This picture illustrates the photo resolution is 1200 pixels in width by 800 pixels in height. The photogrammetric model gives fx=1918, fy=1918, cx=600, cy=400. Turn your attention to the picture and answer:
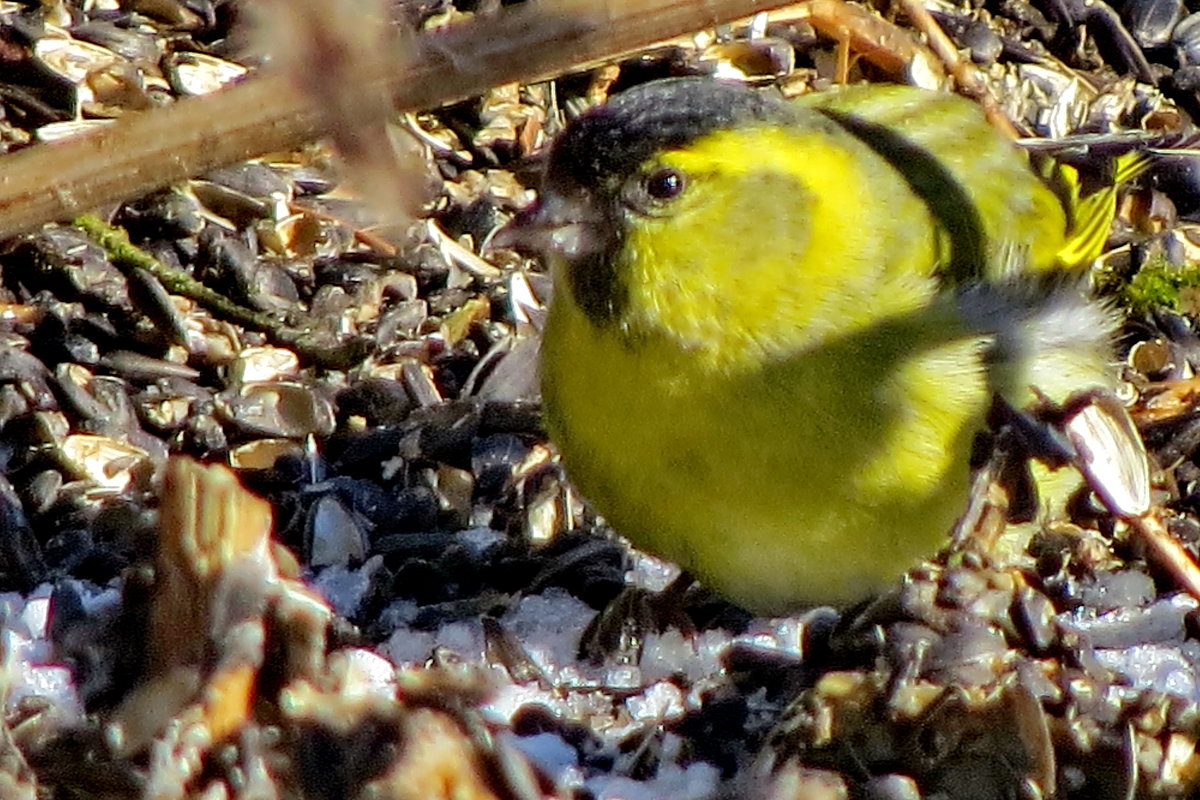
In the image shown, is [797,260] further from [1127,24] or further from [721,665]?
[1127,24]

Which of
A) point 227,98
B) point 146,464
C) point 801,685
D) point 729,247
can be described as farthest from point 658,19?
point 146,464

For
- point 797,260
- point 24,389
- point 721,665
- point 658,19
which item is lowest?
point 721,665

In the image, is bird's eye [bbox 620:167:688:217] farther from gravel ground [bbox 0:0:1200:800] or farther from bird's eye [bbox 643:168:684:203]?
gravel ground [bbox 0:0:1200:800]

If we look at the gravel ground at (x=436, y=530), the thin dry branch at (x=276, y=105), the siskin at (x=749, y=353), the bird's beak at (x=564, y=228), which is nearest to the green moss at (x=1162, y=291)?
the gravel ground at (x=436, y=530)

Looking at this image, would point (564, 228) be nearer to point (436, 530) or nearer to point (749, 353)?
point (749, 353)

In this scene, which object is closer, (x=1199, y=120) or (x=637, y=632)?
(x=637, y=632)

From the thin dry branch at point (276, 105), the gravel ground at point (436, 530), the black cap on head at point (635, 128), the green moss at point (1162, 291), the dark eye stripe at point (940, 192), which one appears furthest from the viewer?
the green moss at point (1162, 291)

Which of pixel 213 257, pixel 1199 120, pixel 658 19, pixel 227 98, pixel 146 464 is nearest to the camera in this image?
pixel 227 98

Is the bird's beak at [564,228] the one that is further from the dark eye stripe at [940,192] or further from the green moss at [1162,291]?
the green moss at [1162,291]
